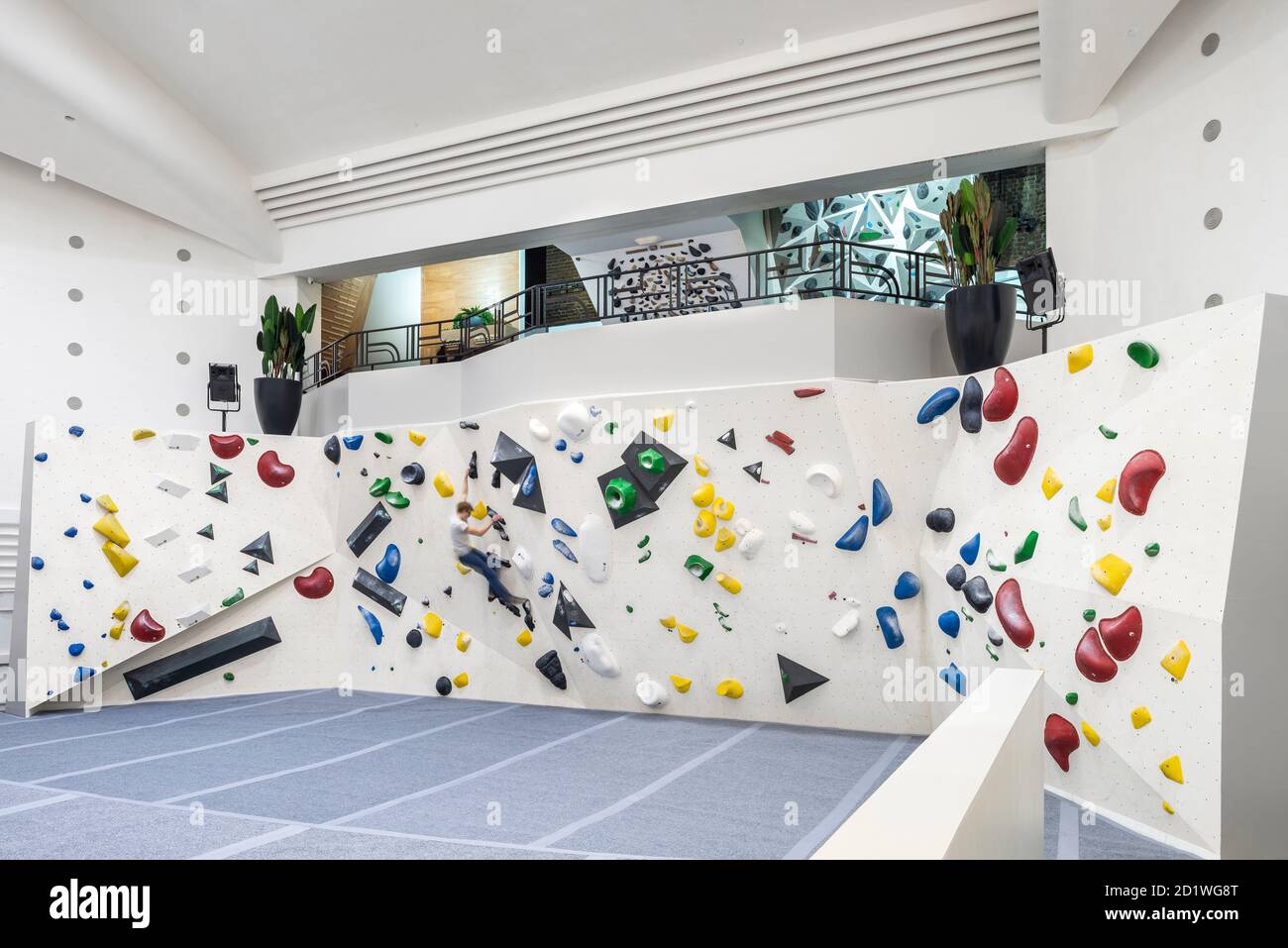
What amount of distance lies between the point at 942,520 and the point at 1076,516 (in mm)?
1056

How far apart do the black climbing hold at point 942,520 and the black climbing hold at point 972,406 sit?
0.45 meters

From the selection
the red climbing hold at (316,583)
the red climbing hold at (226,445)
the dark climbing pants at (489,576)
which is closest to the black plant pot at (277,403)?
the red climbing hold at (226,445)

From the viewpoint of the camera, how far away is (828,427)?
5496 millimetres

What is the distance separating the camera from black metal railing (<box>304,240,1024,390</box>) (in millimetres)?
6449

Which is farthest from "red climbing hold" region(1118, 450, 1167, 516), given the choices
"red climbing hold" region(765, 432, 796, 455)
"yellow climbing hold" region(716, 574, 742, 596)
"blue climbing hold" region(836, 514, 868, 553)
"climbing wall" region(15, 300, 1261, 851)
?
"yellow climbing hold" region(716, 574, 742, 596)

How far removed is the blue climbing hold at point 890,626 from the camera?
532cm

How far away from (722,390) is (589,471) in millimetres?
1014

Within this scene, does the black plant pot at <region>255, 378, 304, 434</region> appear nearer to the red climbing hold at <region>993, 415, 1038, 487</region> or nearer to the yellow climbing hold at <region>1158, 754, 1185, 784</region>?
the red climbing hold at <region>993, 415, 1038, 487</region>

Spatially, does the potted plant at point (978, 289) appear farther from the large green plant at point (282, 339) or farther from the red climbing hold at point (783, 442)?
the large green plant at point (282, 339)

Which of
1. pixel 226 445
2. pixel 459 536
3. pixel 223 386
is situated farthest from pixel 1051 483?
pixel 223 386

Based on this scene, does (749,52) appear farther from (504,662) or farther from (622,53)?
(504,662)

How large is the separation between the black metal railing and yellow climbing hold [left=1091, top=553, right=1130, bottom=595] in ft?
8.81

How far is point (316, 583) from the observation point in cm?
724

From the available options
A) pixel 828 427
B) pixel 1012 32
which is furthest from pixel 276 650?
pixel 1012 32
